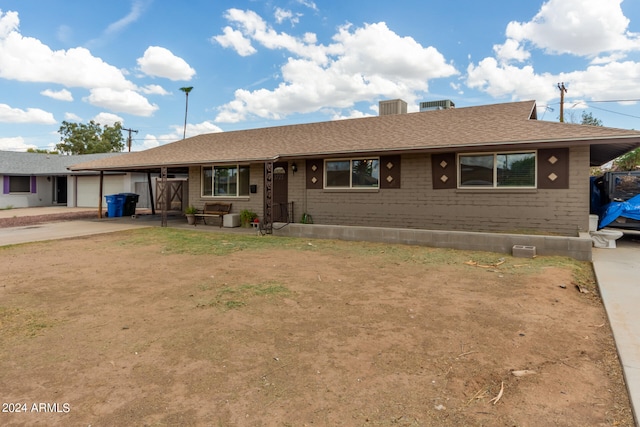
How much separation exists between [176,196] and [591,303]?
19942 millimetres

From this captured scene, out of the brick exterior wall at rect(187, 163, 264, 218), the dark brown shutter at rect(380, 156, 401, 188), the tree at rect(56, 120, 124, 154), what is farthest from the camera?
the tree at rect(56, 120, 124, 154)

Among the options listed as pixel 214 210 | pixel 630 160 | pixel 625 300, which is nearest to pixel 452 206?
pixel 625 300

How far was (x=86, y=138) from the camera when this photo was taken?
50875mm

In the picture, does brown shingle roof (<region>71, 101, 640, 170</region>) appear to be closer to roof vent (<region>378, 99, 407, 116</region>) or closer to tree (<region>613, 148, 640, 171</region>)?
roof vent (<region>378, 99, 407, 116</region>)

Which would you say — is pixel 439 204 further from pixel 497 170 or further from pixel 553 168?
pixel 553 168

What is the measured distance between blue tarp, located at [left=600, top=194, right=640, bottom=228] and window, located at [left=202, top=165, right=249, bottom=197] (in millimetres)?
A: 11442

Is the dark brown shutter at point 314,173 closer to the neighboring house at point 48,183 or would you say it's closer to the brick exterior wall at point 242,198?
the brick exterior wall at point 242,198

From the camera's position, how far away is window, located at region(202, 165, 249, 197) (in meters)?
13.6

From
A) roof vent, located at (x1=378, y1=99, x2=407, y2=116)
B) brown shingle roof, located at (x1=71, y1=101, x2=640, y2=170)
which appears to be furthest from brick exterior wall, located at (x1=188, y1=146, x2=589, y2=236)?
roof vent, located at (x1=378, y1=99, x2=407, y2=116)

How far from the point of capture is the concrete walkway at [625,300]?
2.79 metres

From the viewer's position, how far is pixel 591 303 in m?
4.71

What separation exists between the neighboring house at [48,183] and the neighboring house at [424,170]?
11.1 m

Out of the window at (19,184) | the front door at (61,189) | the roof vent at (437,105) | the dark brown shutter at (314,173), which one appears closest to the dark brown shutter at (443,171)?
the dark brown shutter at (314,173)

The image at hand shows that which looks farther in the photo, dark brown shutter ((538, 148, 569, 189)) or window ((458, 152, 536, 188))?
window ((458, 152, 536, 188))
